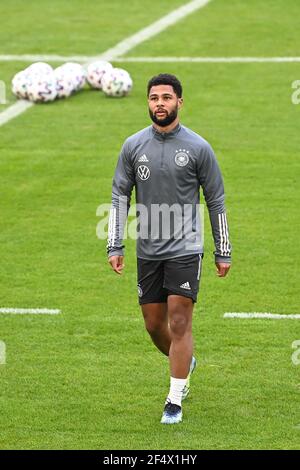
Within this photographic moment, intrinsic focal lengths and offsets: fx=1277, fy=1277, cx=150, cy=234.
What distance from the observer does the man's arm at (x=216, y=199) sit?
9.92 m

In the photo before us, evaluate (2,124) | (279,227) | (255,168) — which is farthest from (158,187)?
(2,124)

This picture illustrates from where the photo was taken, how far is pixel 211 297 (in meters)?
13.5

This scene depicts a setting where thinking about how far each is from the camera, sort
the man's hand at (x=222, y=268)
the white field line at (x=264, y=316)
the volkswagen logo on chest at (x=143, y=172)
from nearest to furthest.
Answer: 1. the volkswagen logo on chest at (x=143, y=172)
2. the man's hand at (x=222, y=268)
3. the white field line at (x=264, y=316)

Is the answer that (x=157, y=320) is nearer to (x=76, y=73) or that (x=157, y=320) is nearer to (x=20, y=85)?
(x=20, y=85)

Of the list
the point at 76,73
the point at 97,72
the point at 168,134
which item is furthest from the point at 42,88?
the point at 168,134

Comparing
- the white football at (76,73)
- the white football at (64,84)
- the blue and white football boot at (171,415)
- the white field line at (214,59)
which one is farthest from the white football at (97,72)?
the blue and white football boot at (171,415)

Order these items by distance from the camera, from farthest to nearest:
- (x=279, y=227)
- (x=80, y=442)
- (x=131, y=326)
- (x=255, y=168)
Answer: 1. (x=255, y=168)
2. (x=279, y=227)
3. (x=131, y=326)
4. (x=80, y=442)

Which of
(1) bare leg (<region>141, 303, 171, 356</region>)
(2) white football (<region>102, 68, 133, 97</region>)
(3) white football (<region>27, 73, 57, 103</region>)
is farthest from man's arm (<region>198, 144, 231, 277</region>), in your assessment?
(2) white football (<region>102, 68, 133, 97</region>)

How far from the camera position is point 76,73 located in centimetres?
2295

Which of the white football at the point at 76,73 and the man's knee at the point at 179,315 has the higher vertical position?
the white football at the point at 76,73

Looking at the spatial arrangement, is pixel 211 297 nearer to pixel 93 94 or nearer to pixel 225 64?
pixel 93 94

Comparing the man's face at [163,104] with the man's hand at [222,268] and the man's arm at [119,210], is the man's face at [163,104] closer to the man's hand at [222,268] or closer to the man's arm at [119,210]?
the man's arm at [119,210]

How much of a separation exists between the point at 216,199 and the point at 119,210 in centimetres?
80

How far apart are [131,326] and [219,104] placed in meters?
10.1
